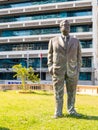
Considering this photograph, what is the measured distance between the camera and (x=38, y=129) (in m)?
8.92

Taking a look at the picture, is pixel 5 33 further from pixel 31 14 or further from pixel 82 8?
pixel 82 8

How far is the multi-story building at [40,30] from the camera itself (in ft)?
197

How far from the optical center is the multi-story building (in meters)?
60.0

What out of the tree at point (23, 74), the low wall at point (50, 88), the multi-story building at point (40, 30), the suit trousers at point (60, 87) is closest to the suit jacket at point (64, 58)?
the suit trousers at point (60, 87)

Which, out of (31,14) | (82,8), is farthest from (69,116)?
(31,14)

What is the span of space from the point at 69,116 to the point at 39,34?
54626 millimetres

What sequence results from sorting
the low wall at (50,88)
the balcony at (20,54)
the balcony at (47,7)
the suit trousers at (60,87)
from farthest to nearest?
the balcony at (20,54)
the balcony at (47,7)
the low wall at (50,88)
the suit trousers at (60,87)

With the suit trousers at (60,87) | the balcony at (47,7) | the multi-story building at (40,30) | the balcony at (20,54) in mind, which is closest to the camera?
the suit trousers at (60,87)

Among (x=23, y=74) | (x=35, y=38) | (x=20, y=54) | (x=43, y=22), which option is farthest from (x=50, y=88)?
(x=20, y=54)

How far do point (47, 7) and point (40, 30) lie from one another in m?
4.68

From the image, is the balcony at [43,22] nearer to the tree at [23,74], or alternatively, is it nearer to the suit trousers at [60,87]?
the tree at [23,74]

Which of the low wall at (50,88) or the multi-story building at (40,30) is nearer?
the low wall at (50,88)

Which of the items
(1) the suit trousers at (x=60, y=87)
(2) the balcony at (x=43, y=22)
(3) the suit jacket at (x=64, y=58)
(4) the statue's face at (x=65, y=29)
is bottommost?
(2) the balcony at (x=43, y=22)

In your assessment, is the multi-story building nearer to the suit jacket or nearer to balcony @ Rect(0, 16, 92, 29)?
balcony @ Rect(0, 16, 92, 29)
